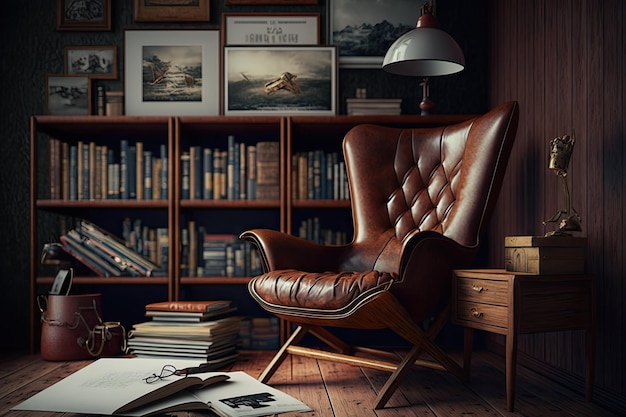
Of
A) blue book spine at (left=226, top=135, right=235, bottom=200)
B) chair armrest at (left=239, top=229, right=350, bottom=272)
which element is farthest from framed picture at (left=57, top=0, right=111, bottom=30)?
chair armrest at (left=239, top=229, right=350, bottom=272)

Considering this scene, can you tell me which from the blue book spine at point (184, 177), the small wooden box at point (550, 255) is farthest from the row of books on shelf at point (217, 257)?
the small wooden box at point (550, 255)

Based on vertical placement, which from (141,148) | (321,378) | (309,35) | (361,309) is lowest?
(321,378)

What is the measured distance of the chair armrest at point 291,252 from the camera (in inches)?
103

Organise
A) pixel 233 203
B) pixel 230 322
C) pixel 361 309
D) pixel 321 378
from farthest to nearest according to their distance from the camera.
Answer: pixel 233 203 → pixel 230 322 → pixel 321 378 → pixel 361 309

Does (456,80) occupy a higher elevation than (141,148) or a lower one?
higher

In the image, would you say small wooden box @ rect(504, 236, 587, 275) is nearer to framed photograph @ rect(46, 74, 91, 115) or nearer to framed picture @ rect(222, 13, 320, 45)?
framed picture @ rect(222, 13, 320, 45)

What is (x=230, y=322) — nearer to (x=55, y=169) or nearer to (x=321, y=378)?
(x=321, y=378)

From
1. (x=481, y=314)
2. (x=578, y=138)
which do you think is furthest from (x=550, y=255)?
(x=578, y=138)

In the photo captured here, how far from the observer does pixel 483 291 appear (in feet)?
7.51

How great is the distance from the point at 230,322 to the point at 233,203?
0.61m

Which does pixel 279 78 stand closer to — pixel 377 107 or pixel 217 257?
pixel 377 107

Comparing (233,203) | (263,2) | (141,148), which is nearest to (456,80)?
(263,2)

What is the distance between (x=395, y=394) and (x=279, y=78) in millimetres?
1923

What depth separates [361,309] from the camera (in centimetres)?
218
